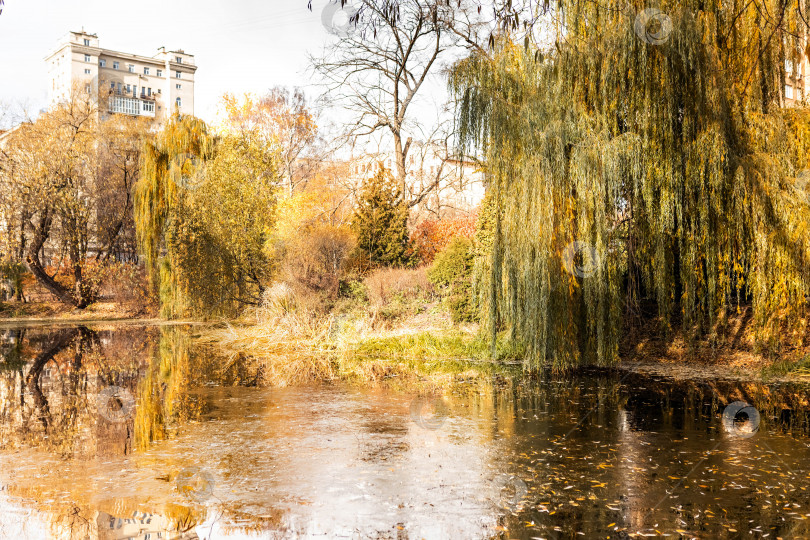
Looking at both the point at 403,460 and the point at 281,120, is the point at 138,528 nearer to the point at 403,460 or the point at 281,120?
the point at 403,460

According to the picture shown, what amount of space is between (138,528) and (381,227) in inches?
658

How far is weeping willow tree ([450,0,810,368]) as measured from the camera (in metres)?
11.1

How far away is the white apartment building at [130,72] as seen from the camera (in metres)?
69.1

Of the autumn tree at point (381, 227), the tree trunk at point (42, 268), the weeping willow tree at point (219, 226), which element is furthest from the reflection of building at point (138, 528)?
the tree trunk at point (42, 268)

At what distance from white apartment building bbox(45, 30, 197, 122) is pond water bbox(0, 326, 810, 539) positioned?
6307cm

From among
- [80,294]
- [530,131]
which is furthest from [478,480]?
[80,294]

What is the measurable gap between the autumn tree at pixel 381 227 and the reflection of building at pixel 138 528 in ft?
52.7

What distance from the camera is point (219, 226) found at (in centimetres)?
2241

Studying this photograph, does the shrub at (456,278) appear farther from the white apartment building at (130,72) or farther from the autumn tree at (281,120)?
the white apartment building at (130,72)

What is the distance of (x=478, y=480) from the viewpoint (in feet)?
18.7

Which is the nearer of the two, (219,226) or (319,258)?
(319,258)

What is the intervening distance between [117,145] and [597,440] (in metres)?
28.1


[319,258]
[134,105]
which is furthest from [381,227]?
[134,105]

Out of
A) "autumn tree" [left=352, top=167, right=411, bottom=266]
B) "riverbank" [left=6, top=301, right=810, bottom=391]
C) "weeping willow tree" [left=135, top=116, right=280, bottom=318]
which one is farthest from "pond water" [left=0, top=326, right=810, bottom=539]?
"weeping willow tree" [left=135, top=116, right=280, bottom=318]
